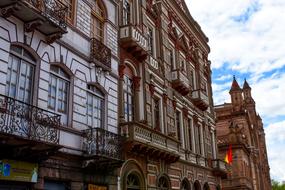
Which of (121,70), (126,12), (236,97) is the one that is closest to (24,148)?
(121,70)

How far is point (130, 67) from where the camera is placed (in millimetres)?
20547

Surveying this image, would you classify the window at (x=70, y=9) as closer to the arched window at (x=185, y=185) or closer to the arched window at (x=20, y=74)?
the arched window at (x=20, y=74)

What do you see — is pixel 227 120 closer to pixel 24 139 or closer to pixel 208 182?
pixel 208 182

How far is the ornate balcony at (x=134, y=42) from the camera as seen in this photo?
19.5m

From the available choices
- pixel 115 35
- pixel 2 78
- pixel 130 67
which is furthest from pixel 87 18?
pixel 2 78

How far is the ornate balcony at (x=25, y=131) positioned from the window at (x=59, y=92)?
149cm

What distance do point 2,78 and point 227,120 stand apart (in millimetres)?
45570

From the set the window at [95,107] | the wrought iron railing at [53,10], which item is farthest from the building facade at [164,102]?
the wrought iron railing at [53,10]

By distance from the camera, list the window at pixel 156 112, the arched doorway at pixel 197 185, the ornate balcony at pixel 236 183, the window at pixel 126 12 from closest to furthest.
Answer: the window at pixel 126 12 < the window at pixel 156 112 < the arched doorway at pixel 197 185 < the ornate balcony at pixel 236 183

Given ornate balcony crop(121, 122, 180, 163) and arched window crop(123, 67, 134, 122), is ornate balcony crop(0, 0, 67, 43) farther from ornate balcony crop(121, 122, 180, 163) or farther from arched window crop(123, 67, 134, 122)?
arched window crop(123, 67, 134, 122)

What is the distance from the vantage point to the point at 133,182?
18.8 meters

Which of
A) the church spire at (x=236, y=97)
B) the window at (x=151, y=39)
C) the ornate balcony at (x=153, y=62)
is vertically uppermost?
the church spire at (x=236, y=97)

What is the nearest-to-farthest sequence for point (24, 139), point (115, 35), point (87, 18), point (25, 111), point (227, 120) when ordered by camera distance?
point (24, 139)
point (25, 111)
point (87, 18)
point (115, 35)
point (227, 120)

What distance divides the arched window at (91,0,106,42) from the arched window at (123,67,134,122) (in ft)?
8.73
